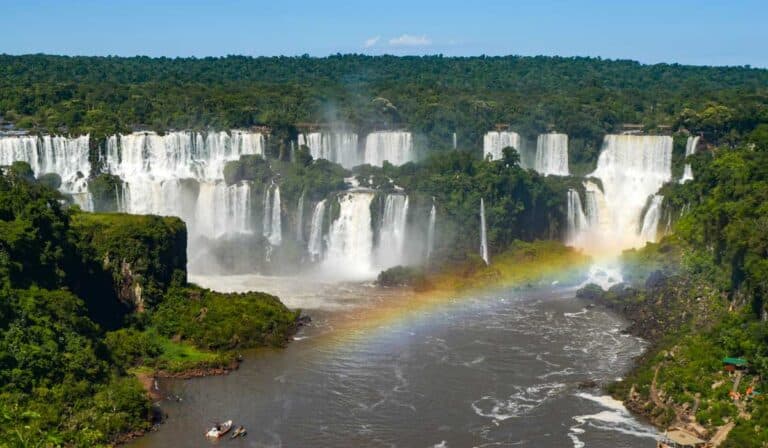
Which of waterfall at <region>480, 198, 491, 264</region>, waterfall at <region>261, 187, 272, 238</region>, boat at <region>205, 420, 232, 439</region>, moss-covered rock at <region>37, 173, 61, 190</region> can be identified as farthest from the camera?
waterfall at <region>261, 187, 272, 238</region>

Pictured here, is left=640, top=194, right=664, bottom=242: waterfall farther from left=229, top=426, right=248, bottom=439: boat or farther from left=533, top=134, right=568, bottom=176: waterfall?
left=229, top=426, right=248, bottom=439: boat

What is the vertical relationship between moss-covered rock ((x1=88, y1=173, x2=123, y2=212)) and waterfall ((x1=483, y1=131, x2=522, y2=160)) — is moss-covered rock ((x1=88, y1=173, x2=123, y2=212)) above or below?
below

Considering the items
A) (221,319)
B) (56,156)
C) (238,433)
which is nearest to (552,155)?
(56,156)

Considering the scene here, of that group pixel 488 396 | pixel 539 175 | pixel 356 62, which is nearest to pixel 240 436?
pixel 488 396

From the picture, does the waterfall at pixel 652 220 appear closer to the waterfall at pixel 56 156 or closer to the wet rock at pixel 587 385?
the wet rock at pixel 587 385

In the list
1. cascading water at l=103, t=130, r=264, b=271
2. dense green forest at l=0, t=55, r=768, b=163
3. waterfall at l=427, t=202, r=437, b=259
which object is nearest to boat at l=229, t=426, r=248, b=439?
cascading water at l=103, t=130, r=264, b=271

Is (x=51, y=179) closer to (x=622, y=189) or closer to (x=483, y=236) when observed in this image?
(x=483, y=236)

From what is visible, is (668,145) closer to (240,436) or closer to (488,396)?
(488,396)

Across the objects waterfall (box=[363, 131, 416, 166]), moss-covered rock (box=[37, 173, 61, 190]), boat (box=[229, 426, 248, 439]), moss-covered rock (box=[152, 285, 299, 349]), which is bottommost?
boat (box=[229, 426, 248, 439])
